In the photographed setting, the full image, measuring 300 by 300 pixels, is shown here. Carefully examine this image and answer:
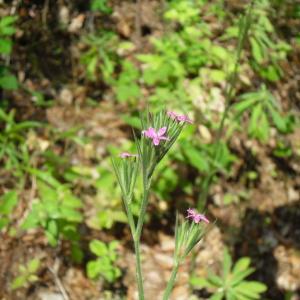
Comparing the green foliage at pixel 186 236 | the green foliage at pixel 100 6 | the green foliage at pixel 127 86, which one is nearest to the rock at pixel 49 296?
the green foliage at pixel 127 86

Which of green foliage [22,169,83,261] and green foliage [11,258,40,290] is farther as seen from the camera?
green foliage [11,258,40,290]

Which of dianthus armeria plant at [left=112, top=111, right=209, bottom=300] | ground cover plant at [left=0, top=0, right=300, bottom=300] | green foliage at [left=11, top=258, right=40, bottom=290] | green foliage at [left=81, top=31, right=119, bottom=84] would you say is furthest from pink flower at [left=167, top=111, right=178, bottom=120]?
green foliage at [left=81, top=31, right=119, bottom=84]

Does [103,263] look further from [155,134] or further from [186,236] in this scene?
[155,134]

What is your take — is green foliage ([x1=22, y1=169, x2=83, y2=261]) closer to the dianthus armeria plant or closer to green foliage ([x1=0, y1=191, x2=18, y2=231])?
green foliage ([x1=0, y1=191, x2=18, y2=231])

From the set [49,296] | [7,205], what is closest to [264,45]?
[7,205]

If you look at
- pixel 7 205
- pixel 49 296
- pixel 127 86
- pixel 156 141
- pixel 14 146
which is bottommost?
pixel 49 296

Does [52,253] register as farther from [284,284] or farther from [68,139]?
[284,284]
